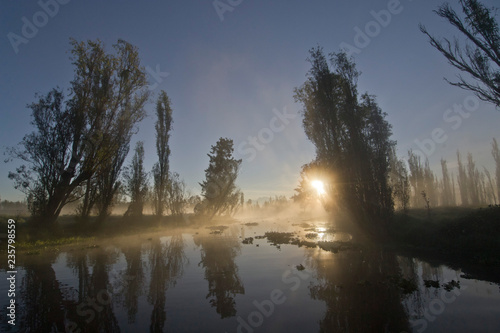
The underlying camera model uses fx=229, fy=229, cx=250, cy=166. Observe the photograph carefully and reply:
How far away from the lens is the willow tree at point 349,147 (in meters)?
19.6

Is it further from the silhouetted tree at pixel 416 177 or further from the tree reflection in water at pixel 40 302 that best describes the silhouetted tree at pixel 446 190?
the tree reflection in water at pixel 40 302

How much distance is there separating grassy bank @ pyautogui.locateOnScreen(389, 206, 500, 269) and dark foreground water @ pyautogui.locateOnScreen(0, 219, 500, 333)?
2.05m

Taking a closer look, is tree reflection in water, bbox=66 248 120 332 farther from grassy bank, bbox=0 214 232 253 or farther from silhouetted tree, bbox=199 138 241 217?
silhouetted tree, bbox=199 138 241 217

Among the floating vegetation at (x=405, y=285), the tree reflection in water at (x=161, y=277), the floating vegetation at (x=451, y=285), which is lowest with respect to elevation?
the floating vegetation at (x=451, y=285)

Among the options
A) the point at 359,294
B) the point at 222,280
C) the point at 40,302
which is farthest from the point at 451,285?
the point at 40,302

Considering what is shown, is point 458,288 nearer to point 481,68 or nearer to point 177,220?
A: point 481,68

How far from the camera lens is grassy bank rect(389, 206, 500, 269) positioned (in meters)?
11.5

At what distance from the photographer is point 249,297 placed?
7.70 metres

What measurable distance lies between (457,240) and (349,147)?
1011 cm

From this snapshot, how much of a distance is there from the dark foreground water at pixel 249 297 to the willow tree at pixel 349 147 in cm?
765

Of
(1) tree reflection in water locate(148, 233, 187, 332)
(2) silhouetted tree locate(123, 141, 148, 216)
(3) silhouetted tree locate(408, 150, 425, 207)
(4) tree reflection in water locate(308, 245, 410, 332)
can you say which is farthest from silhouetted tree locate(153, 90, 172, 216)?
(3) silhouetted tree locate(408, 150, 425, 207)

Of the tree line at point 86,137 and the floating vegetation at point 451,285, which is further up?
the tree line at point 86,137

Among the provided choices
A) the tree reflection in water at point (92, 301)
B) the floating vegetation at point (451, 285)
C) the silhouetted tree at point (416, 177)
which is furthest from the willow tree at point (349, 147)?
the silhouetted tree at point (416, 177)

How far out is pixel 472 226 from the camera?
1470 centimetres
